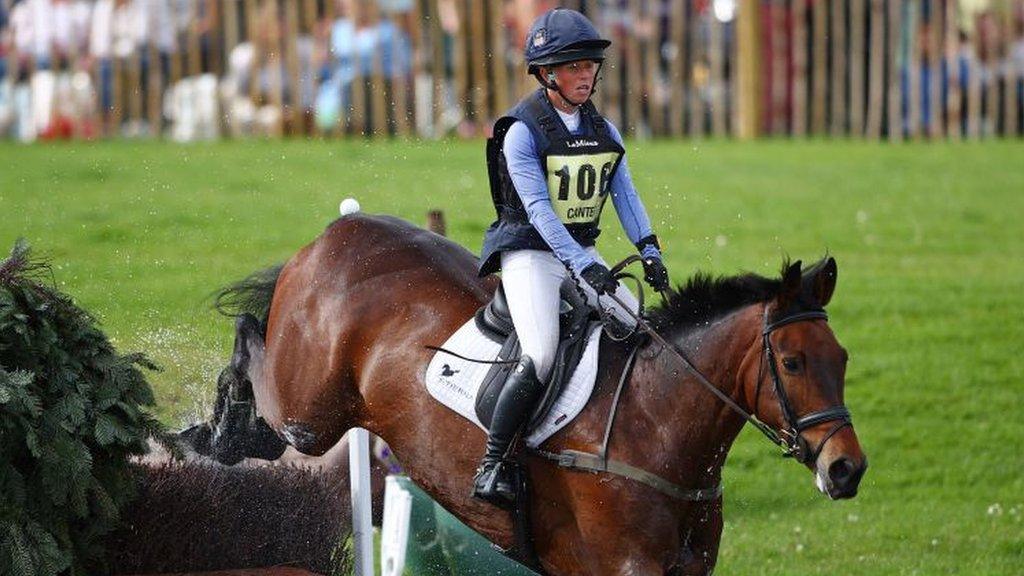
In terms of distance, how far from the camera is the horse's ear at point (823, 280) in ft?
22.1

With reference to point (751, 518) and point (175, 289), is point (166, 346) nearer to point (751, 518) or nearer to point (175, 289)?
point (175, 289)

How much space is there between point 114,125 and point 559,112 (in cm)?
1404

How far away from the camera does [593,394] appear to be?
720 cm

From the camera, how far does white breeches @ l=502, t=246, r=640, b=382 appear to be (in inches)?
283

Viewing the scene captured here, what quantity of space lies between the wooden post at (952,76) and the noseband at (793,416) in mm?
14778

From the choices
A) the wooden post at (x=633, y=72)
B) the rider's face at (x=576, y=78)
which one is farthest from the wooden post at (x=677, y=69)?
the rider's face at (x=576, y=78)

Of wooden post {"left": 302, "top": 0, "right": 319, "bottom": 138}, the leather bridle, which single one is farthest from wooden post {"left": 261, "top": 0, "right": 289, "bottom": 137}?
the leather bridle

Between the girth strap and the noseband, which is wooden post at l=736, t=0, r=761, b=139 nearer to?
the girth strap

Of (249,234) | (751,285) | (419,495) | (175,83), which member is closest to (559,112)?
(751,285)

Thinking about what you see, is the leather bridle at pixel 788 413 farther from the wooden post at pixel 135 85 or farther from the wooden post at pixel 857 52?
the wooden post at pixel 857 52

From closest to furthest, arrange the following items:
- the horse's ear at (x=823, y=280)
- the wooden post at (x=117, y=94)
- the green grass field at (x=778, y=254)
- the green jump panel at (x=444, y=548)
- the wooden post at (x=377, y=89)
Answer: the horse's ear at (x=823, y=280), the green jump panel at (x=444, y=548), the green grass field at (x=778, y=254), the wooden post at (x=377, y=89), the wooden post at (x=117, y=94)

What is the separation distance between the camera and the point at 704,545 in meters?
7.20

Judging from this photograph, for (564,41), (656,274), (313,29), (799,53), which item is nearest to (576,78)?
(564,41)

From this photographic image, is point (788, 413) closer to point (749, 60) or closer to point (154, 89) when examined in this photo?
point (749, 60)
